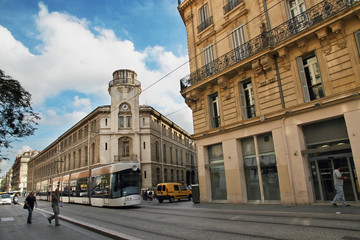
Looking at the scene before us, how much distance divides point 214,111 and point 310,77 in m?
6.65

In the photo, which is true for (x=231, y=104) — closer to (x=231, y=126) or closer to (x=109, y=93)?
(x=231, y=126)

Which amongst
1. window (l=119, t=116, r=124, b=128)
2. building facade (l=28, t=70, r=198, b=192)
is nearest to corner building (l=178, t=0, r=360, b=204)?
building facade (l=28, t=70, r=198, b=192)

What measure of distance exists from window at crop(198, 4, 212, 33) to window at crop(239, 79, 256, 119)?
19.4 feet

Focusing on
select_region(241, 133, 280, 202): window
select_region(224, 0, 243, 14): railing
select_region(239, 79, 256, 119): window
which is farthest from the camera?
select_region(224, 0, 243, 14): railing

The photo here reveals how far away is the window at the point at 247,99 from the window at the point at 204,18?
19.4 feet

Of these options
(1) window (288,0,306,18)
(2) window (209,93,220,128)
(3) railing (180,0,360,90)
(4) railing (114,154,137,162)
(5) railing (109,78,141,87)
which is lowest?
(4) railing (114,154,137,162)

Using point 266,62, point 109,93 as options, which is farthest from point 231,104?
point 109,93

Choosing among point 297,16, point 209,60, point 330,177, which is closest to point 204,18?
point 209,60

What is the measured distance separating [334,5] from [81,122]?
41921 millimetres

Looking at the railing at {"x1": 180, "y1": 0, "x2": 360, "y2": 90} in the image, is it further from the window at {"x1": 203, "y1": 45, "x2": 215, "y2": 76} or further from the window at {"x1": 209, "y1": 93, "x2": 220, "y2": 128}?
the window at {"x1": 209, "y1": 93, "x2": 220, "y2": 128}

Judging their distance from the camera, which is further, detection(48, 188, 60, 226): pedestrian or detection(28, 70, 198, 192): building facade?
detection(28, 70, 198, 192): building facade

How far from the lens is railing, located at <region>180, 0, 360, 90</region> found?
11.7m

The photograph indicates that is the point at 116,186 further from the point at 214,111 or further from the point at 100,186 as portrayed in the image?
the point at 214,111

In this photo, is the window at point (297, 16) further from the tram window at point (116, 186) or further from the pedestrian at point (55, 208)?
the pedestrian at point (55, 208)
